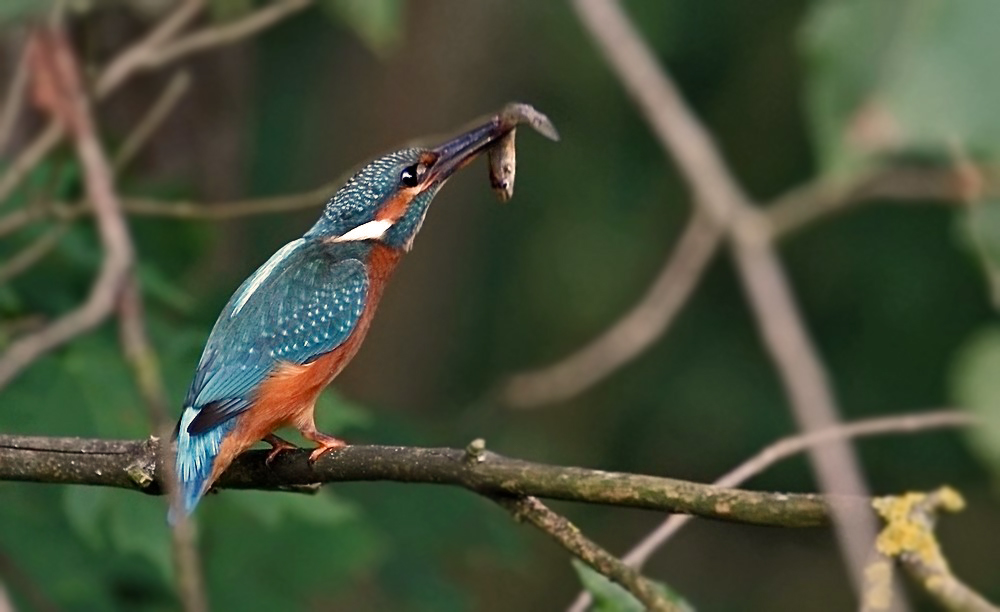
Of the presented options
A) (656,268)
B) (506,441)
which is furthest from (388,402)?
(656,268)

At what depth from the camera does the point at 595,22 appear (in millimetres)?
2234

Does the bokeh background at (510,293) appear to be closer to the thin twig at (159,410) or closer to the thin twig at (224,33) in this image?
the thin twig at (224,33)

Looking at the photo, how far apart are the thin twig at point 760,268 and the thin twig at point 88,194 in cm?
144

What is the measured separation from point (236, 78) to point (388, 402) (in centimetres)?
156

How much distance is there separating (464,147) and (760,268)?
163 cm

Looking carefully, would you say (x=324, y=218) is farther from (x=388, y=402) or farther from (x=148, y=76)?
(x=388, y=402)

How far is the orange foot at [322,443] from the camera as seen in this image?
2361 mm

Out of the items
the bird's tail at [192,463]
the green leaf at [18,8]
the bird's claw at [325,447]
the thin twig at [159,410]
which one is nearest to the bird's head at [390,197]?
the thin twig at [159,410]

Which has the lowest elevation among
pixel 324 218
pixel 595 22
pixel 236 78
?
pixel 595 22

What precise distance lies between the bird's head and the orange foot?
0.59 metres

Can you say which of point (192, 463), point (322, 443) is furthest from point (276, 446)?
point (192, 463)

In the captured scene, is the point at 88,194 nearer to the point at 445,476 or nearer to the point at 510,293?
the point at 445,476

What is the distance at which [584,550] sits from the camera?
2141 millimetres

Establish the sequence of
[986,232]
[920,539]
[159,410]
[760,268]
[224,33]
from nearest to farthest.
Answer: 1. [986,232]
2. [760,268]
3. [920,539]
4. [159,410]
5. [224,33]
